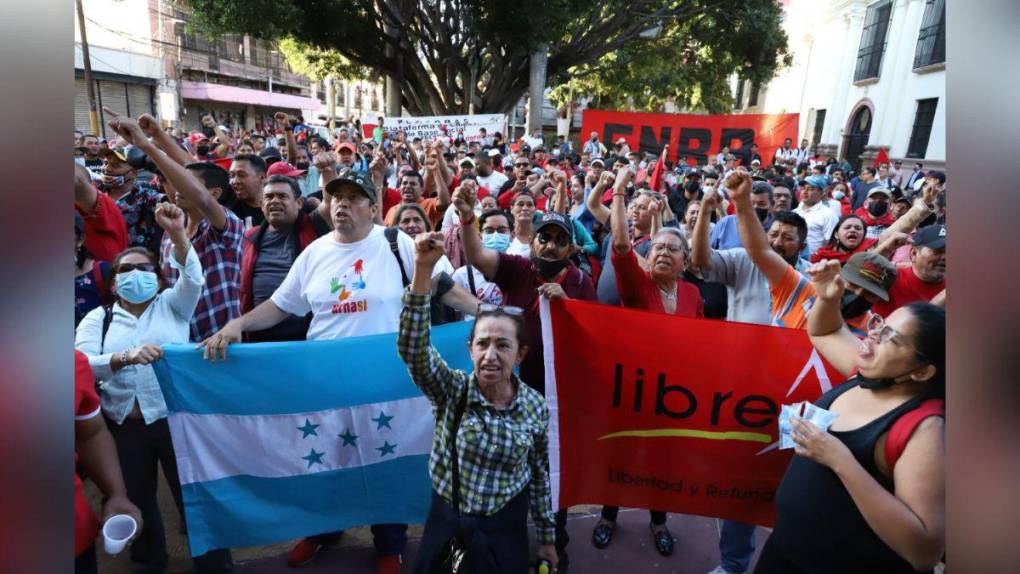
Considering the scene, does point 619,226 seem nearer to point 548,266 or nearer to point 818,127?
point 548,266

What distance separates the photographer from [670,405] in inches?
108

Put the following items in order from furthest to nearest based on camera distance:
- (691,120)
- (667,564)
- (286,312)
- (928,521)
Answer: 1. (691,120)
2. (667,564)
3. (286,312)
4. (928,521)

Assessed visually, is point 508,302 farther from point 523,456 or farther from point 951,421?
point 951,421

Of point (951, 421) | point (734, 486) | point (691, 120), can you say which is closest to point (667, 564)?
point (734, 486)

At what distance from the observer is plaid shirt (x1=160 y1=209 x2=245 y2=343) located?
121 inches

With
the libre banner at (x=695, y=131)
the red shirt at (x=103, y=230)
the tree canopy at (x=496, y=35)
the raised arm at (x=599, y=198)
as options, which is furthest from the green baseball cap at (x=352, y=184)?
the tree canopy at (x=496, y=35)

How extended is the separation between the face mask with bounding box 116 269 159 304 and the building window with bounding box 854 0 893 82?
79.2ft

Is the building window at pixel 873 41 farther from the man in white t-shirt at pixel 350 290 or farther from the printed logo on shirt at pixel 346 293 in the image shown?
the printed logo on shirt at pixel 346 293

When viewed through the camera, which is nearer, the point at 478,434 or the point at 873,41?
the point at 478,434

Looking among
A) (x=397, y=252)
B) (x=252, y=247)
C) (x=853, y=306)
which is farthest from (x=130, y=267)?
(x=853, y=306)

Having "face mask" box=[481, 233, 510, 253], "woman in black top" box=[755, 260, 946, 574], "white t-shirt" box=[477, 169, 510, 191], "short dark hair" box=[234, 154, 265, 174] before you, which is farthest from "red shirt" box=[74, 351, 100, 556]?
"white t-shirt" box=[477, 169, 510, 191]

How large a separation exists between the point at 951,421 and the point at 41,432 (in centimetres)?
109

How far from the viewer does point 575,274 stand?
10.3 ft

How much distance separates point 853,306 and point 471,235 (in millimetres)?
1903
